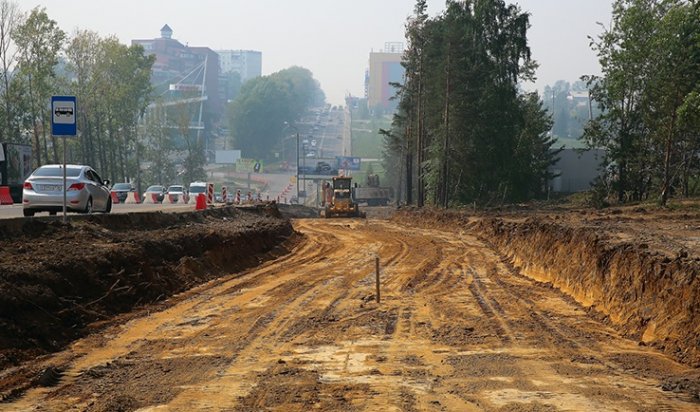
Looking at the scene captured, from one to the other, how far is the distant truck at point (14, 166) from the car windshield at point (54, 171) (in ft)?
59.1

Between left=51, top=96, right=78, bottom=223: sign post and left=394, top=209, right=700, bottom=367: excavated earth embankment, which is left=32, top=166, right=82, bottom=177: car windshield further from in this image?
Result: left=394, top=209, right=700, bottom=367: excavated earth embankment

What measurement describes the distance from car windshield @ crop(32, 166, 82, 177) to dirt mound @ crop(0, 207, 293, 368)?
271cm

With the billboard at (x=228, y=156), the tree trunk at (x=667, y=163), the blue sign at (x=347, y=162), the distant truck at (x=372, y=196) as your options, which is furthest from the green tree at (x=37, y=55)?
the billboard at (x=228, y=156)

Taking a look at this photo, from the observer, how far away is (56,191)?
2361cm

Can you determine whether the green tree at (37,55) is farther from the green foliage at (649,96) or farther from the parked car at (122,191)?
the green foliage at (649,96)

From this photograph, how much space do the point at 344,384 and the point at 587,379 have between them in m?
2.74

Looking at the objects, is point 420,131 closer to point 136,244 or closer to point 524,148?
point 524,148

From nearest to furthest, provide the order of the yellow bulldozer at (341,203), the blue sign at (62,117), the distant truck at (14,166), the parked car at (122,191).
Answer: the blue sign at (62,117)
the distant truck at (14,166)
the yellow bulldozer at (341,203)
the parked car at (122,191)

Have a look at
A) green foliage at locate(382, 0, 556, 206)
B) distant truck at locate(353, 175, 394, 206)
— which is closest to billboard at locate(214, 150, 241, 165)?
distant truck at locate(353, 175, 394, 206)

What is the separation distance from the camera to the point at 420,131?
63062 mm

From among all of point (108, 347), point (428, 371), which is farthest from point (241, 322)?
point (428, 371)

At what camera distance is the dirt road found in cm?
831

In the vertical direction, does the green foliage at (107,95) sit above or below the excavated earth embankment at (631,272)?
above

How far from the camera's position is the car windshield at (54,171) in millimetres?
24031
